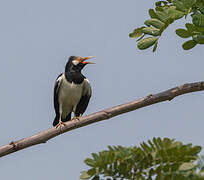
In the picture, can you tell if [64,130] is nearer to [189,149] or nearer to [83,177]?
[83,177]

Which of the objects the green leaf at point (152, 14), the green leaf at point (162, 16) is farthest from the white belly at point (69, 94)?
the green leaf at point (162, 16)

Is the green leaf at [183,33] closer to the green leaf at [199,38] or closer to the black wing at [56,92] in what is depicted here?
the green leaf at [199,38]

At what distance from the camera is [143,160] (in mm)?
2369

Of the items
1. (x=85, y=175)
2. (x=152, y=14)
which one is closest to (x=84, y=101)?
(x=152, y=14)

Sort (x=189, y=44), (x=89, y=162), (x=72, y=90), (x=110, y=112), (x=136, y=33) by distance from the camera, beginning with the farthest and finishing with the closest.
A: (x=72, y=90) → (x=110, y=112) → (x=136, y=33) → (x=189, y=44) → (x=89, y=162)

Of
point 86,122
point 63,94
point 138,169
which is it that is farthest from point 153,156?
point 63,94

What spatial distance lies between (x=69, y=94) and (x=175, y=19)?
4.49 meters

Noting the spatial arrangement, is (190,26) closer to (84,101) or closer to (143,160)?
(143,160)

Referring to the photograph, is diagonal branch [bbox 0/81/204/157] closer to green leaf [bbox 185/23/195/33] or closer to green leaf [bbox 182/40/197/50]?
green leaf [bbox 182/40/197/50]

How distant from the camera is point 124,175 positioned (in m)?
2.33

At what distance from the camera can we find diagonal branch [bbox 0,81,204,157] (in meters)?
3.70

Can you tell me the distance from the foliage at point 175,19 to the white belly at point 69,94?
4.11m

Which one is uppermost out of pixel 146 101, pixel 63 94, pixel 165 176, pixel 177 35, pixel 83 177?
pixel 63 94

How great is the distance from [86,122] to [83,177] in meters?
1.64
